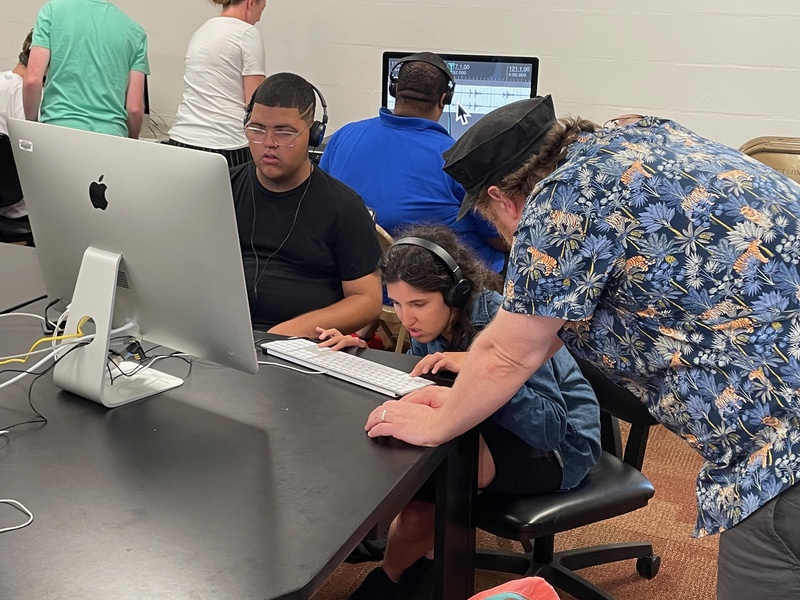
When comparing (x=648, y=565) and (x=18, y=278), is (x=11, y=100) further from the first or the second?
(x=648, y=565)

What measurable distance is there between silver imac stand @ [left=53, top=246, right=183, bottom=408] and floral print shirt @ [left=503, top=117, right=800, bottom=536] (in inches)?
27.2

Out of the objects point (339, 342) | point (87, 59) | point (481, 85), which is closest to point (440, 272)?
point (339, 342)

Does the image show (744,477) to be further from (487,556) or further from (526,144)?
(487,556)

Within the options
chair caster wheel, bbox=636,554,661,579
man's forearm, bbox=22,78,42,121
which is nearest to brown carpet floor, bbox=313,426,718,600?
chair caster wheel, bbox=636,554,661,579

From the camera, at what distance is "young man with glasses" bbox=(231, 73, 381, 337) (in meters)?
2.30

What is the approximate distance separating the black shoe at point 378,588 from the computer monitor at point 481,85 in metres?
2.16

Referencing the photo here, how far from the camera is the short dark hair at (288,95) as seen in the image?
91.4 inches

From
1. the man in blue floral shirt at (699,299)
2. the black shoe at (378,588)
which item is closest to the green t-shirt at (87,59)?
the black shoe at (378,588)

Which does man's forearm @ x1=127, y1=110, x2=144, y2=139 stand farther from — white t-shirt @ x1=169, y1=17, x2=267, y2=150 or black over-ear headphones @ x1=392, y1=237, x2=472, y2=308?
black over-ear headphones @ x1=392, y1=237, x2=472, y2=308

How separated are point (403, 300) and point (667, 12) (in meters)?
2.48

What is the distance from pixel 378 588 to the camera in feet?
6.17

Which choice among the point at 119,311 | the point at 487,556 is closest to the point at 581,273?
the point at 119,311

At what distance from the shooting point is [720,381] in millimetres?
1188

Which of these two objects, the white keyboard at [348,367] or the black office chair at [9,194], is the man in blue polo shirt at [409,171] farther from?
the black office chair at [9,194]
